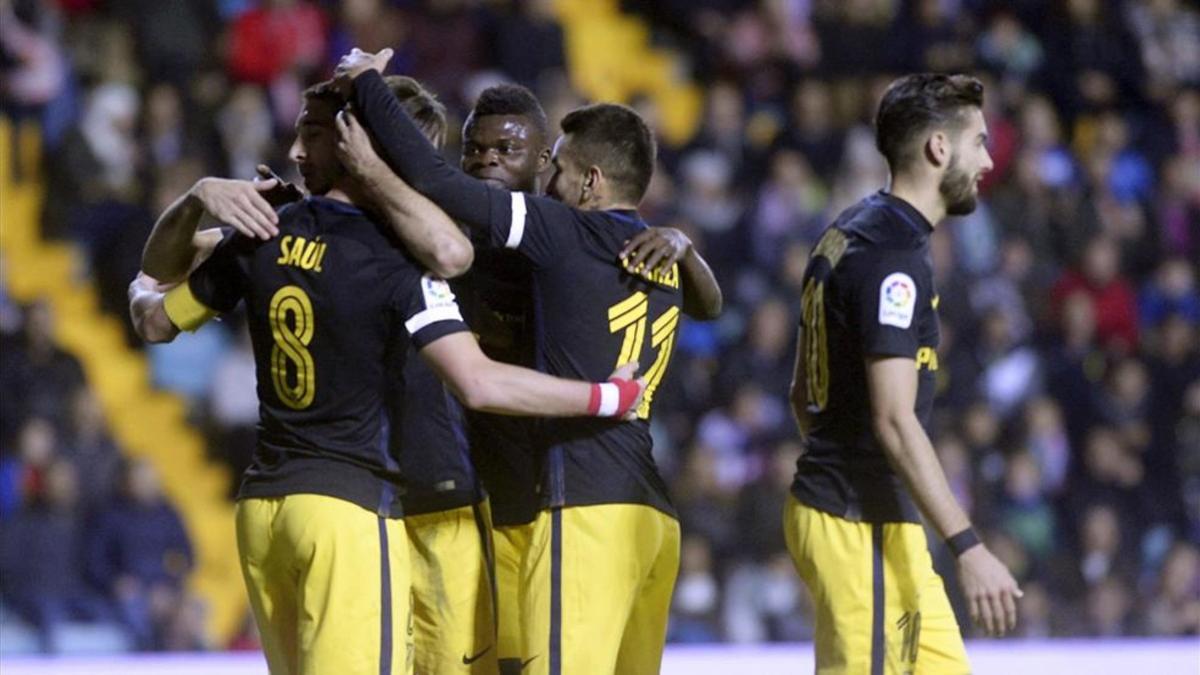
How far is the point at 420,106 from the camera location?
5.00 metres

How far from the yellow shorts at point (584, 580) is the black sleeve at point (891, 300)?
74cm

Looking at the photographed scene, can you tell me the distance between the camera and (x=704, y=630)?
391 inches

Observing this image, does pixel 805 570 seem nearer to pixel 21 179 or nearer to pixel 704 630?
pixel 704 630

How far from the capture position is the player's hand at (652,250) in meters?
4.93

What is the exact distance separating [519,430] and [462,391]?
72cm

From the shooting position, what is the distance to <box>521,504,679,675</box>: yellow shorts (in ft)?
15.5

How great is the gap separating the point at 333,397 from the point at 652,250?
36.2 inches

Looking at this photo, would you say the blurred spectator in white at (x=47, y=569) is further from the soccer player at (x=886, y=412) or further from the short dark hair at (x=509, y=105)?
the soccer player at (x=886, y=412)

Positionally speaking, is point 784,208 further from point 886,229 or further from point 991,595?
point 991,595

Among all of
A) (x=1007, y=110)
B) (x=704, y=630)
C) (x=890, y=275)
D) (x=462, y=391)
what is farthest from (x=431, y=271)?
(x=1007, y=110)

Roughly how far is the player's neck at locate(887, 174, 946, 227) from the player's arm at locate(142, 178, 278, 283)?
5.29ft

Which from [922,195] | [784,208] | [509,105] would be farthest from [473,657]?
[784,208]

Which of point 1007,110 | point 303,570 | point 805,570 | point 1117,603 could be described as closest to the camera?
point 303,570

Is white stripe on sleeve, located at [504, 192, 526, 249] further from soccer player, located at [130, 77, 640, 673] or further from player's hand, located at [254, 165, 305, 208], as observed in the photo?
player's hand, located at [254, 165, 305, 208]
